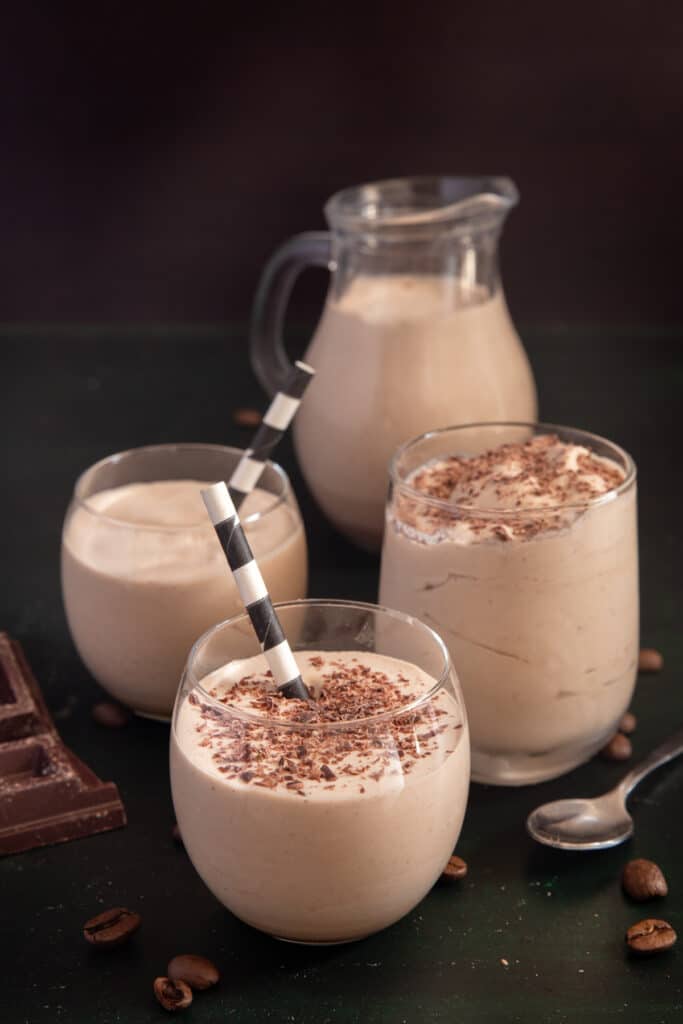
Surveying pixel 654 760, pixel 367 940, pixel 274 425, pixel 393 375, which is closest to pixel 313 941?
pixel 367 940

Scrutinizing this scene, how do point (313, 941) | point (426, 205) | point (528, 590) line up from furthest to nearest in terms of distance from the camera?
point (426, 205) < point (528, 590) < point (313, 941)

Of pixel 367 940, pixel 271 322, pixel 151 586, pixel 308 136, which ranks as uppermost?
pixel 308 136

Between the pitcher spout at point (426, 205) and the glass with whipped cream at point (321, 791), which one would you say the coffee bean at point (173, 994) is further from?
the pitcher spout at point (426, 205)

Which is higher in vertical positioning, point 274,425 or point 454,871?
point 274,425

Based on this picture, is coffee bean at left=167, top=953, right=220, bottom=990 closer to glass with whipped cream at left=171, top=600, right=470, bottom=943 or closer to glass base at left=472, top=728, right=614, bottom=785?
glass with whipped cream at left=171, top=600, right=470, bottom=943

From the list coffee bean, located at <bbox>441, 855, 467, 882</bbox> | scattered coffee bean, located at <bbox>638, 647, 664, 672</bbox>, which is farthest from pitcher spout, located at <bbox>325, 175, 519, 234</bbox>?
coffee bean, located at <bbox>441, 855, 467, 882</bbox>

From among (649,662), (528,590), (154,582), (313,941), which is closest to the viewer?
(313,941)

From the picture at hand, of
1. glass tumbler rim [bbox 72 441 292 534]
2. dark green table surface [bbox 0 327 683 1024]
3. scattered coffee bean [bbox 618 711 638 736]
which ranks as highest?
glass tumbler rim [bbox 72 441 292 534]

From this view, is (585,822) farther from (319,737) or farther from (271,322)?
(271,322)

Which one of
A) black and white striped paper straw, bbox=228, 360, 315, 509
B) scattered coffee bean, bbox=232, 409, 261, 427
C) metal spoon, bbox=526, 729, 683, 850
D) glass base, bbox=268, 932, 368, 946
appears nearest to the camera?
glass base, bbox=268, 932, 368, 946
